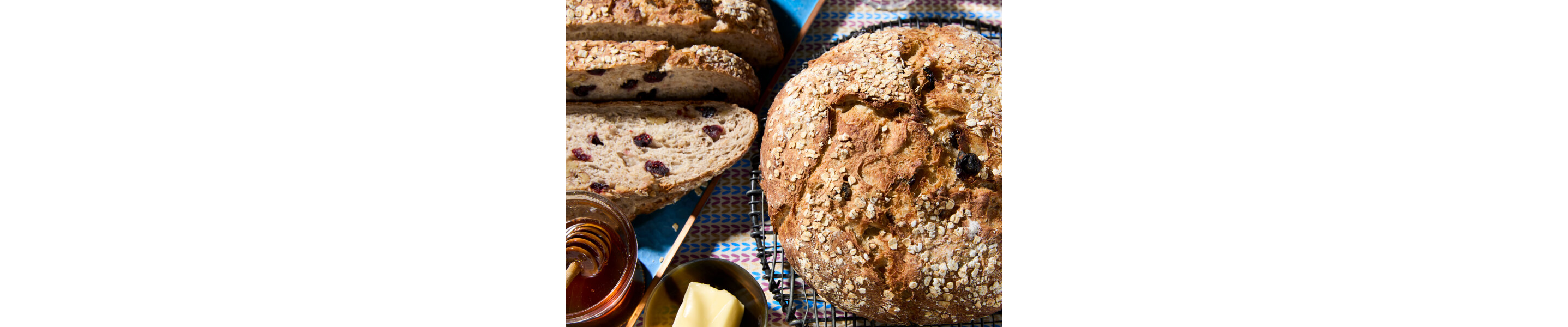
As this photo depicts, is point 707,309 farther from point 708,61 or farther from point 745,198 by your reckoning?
point 708,61

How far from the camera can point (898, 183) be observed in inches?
56.2

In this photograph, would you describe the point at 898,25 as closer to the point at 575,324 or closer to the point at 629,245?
the point at 629,245

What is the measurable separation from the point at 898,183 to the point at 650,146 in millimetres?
809

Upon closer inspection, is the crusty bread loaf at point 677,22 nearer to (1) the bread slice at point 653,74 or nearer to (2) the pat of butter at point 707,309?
(1) the bread slice at point 653,74

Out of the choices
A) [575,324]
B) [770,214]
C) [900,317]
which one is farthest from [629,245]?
[900,317]

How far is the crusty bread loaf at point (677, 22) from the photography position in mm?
1803

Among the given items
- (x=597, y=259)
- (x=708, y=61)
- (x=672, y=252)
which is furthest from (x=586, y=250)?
(x=708, y=61)

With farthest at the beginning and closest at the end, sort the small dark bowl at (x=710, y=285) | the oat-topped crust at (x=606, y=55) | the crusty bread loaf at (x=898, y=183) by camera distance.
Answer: the oat-topped crust at (x=606, y=55), the small dark bowl at (x=710, y=285), the crusty bread loaf at (x=898, y=183)

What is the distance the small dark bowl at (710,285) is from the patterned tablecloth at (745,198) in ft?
0.26

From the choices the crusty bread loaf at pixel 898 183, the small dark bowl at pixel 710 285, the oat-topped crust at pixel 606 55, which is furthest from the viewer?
the oat-topped crust at pixel 606 55

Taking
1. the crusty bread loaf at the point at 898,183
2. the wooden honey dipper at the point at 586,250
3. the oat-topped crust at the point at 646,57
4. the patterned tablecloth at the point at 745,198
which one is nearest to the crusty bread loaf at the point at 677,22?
the oat-topped crust at the point at 646,57
